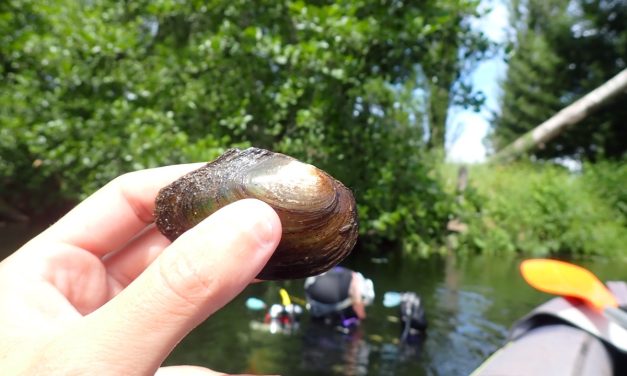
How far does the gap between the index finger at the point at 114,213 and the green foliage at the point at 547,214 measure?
11.6m

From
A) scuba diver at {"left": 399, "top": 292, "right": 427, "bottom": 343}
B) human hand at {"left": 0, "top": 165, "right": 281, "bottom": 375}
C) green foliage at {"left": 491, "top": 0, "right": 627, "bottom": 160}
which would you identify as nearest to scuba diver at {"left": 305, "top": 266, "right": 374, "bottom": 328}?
scuba diver at {"left": 399, "top": 292, "right": 427, "bottom": 343}

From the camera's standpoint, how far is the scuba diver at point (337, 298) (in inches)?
241

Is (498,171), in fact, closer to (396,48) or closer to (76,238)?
(396,48)

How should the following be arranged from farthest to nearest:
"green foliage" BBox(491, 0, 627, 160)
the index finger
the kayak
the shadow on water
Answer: "green foliage" BBox(491, 0, 627, 160) → the shadow on water → the kayak → the index finger

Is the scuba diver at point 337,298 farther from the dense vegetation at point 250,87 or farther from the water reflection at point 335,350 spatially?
the dense vegetation at point 250,87

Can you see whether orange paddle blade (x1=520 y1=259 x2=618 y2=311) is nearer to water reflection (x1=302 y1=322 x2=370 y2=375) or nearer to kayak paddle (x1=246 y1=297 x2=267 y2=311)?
water reflection (x1=302 y1=322 x2=370 y2=375)

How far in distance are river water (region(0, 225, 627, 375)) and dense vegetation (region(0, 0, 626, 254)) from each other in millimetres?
1177

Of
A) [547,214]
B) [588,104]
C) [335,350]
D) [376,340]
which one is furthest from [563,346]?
[547,214]

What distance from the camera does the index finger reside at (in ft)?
4.70

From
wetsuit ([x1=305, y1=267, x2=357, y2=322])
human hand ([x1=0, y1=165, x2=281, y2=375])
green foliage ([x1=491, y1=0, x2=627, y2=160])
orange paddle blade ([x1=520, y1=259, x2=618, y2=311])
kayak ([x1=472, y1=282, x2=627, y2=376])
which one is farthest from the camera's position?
green foliage ([x1=491, y1=0, x2=627, y2=160])

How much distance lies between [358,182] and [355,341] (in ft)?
5.79

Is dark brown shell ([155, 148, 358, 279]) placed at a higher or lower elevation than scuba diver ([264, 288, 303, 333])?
higher

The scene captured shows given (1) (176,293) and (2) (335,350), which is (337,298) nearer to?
(2) (335,350)

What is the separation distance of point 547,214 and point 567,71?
1100 centimetres
